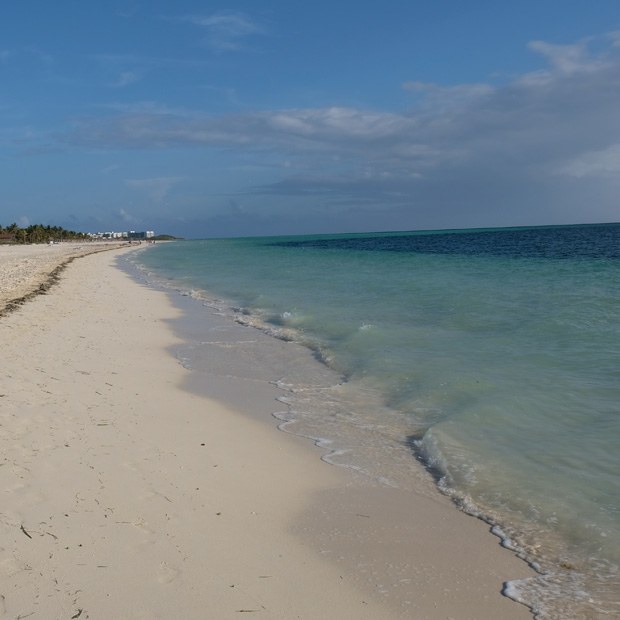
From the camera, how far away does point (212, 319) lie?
16547 millimetres

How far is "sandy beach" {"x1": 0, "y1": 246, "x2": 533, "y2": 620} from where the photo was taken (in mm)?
3502

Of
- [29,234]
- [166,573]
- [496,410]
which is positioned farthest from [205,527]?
[29,234]

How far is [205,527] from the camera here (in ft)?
14.4

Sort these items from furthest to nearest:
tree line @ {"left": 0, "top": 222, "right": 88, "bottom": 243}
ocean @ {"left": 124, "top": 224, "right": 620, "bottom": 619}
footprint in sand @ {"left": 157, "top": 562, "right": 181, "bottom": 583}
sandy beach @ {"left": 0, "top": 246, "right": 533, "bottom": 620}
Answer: tree line @ {"left": 0, "top": 222, "right": 88, "bottom": 243}
ocean @ {"left": 124, "top": 224, "right": 620, "bottom": 619}
footprint in sand @ {"left": 157, "top": 562, "right": 181, "bottom": 583}
sandy beach @ {"left": 0, "top": 246, "right": 533, "bottom": 620}

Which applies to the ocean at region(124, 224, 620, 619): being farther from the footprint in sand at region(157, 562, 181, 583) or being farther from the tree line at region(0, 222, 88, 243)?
the tree line at region(0, 222, 88, 243)

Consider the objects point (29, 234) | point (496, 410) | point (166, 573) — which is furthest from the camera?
point (29, 234)

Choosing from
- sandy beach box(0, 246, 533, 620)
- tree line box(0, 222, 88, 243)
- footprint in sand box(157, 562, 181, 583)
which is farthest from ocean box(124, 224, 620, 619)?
tree line box(0, 222, 88, 243)

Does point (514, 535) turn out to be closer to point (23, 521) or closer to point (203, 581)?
point (203, 581)

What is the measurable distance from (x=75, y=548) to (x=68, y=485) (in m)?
1.11

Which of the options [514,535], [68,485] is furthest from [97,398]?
[514,535]

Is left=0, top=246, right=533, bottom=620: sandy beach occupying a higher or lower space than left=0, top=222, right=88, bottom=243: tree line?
lower

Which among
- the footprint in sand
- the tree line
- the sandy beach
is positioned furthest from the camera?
the tree line

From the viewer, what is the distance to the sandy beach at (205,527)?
3.50 metres

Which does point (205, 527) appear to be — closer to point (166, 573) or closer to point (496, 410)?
point (166, 573)
